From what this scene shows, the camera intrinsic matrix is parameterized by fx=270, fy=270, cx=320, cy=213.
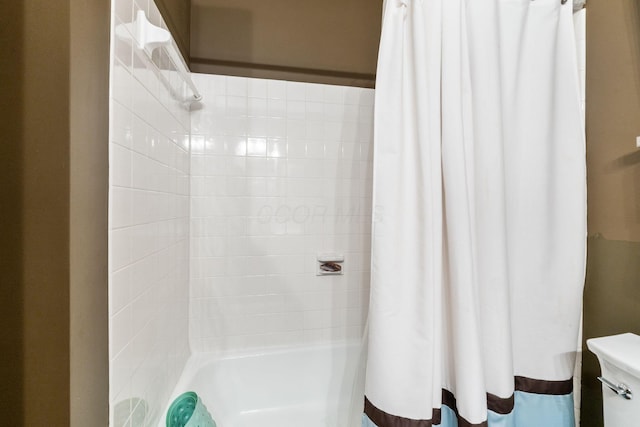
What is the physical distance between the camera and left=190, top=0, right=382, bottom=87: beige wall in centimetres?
140

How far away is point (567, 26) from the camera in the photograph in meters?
0.89

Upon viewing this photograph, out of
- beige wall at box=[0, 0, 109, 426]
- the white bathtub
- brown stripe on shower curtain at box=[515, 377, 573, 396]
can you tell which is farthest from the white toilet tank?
beige wall at box=[0, 0, 109, 426]

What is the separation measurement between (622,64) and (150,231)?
159 centimetres

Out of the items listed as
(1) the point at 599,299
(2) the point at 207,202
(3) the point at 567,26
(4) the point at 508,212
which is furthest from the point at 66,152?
(1) the point at 599,299

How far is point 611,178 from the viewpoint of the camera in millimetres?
896

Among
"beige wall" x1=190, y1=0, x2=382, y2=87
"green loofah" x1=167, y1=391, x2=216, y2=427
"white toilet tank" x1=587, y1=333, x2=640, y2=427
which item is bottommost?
"green loofah" x1=167, y1=391, x2=216, y2=427

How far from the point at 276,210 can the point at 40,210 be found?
1011mm

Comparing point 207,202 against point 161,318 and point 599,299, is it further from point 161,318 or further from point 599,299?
point 599,299

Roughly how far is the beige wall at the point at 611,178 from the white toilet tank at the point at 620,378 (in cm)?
19

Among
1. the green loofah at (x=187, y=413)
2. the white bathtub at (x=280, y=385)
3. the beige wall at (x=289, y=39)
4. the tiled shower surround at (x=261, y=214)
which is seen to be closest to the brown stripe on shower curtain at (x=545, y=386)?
the white bathtub at (x=280, y=385)

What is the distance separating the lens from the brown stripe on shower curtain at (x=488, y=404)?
29.7 inches

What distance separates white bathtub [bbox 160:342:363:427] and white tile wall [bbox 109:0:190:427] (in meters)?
0.22

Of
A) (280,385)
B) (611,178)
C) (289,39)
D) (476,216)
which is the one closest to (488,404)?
(476,216)

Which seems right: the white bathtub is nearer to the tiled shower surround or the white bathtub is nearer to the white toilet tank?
the tiled shower surround
